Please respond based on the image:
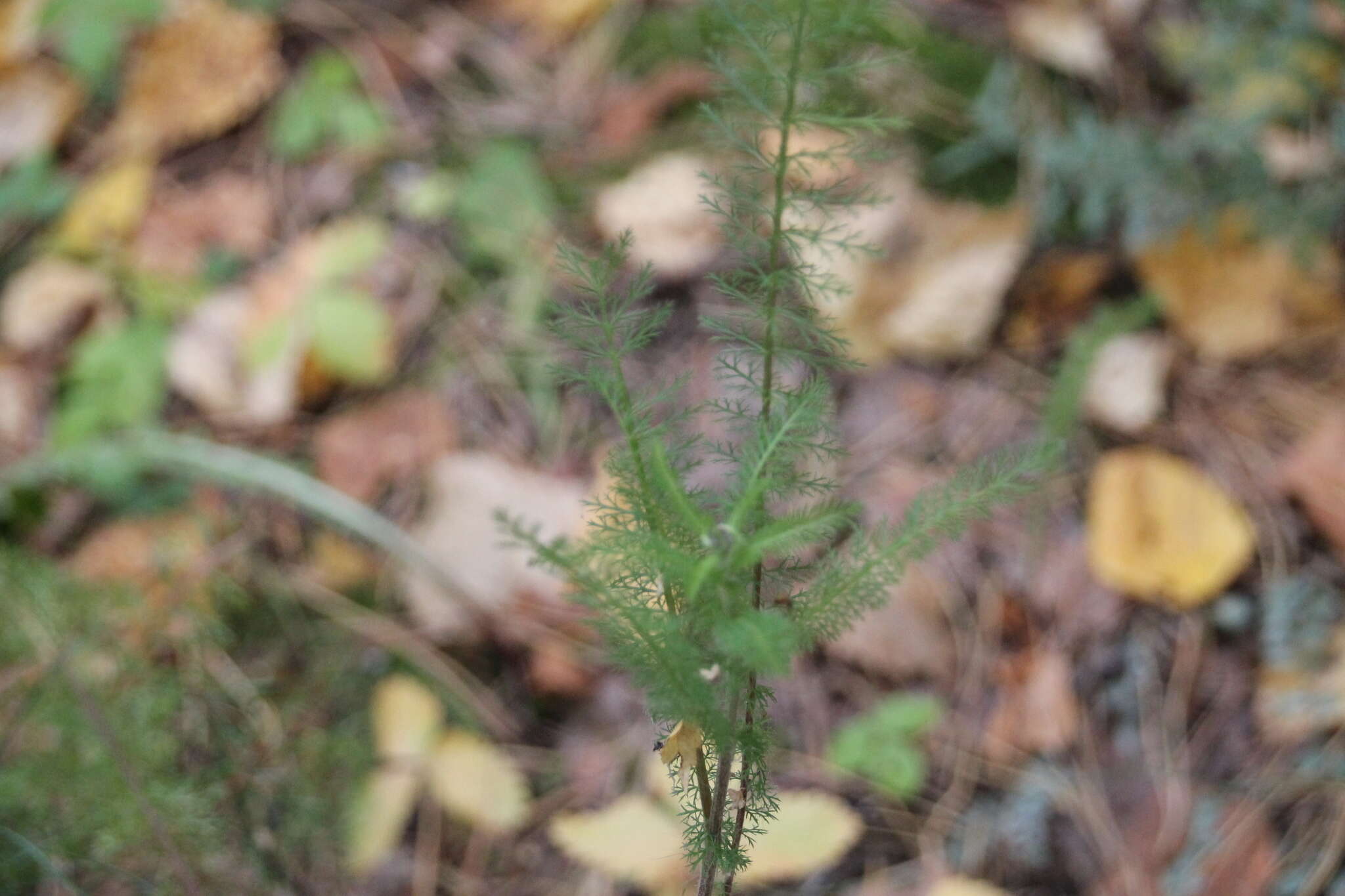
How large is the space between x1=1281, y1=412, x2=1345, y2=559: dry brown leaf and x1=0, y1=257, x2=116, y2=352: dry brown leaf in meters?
2.47

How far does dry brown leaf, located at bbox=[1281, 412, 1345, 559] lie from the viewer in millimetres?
1613

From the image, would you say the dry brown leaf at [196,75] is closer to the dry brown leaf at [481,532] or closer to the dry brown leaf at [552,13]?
the dry brown leaf at [552,13]

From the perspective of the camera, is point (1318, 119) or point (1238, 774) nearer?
point (1238, 774)

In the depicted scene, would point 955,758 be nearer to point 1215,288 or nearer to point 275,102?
point 1215,288

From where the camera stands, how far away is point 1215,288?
1.87 metres

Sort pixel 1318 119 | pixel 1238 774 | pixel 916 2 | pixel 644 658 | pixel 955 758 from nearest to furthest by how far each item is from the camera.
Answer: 1. pixel 644 658
2. pixel 1238 774
3. pixel 955 758
4. pixel 1318 119
5. pixel 916 2

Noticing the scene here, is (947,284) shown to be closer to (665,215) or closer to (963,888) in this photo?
(665,215)

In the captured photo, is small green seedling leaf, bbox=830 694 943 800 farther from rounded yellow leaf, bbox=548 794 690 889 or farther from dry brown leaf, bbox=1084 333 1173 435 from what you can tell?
dry brown leaf, bbox=1084 333 1173 435

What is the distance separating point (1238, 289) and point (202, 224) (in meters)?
2.29

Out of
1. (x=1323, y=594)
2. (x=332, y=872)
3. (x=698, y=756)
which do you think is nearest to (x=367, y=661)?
(x=332, y=872)

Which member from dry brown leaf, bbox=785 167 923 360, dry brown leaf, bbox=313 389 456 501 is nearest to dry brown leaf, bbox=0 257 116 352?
dry brown leaf, bbox=313 389 456 501

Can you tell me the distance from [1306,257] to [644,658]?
5.29ft

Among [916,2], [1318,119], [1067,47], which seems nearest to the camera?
[1318,119]

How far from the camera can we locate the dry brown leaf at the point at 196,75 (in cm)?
256
